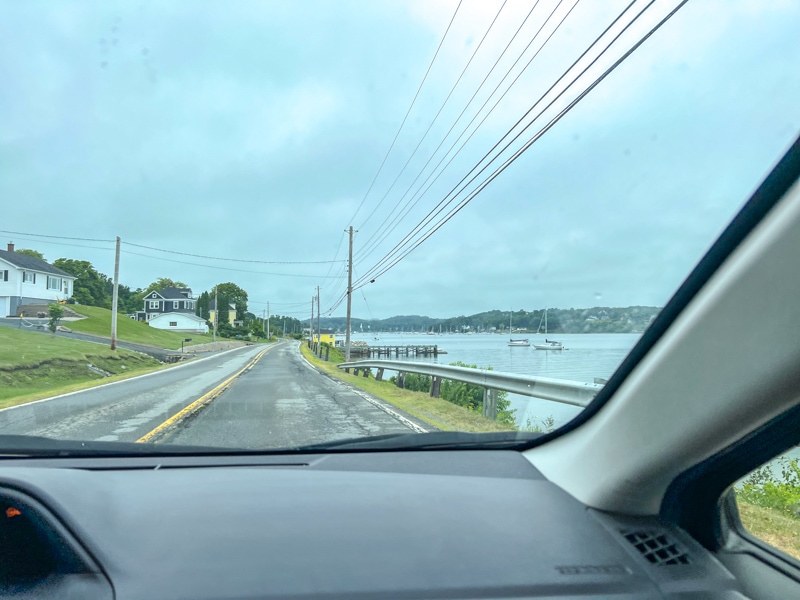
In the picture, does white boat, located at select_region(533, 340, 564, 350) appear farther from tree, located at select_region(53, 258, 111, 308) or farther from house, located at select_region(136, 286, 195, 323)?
house, located at select_region(136, 286, 195, 323)

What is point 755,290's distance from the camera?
5.88 ft

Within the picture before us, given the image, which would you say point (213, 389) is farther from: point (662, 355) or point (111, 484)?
point (662, 355)

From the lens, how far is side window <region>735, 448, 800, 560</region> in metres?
2.78

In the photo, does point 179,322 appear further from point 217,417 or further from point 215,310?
point 217,417

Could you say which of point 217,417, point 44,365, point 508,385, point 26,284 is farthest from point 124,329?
point 508,385

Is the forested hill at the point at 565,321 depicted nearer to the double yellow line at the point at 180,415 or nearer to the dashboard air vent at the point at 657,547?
the dashboard air vent at the point at 657,547

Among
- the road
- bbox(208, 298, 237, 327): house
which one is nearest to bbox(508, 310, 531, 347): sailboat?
the road

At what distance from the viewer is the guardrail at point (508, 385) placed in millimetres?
4102

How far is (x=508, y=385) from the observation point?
6527mm

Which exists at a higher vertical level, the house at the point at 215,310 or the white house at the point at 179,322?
the house at the point at 215,310

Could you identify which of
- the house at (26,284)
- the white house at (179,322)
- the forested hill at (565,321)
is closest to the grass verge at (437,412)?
→ the forested hill at (565,321)

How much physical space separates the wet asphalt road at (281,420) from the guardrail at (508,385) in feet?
3.08

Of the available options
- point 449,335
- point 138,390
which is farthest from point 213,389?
point 449,335

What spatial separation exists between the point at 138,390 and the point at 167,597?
35.8 ft
